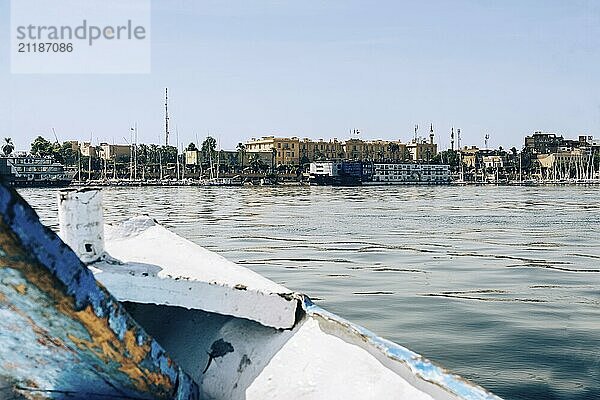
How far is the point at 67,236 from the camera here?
10.6 ft

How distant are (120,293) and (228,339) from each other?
546 millimetres

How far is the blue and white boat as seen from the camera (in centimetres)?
211

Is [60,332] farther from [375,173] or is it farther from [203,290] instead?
[375,173]

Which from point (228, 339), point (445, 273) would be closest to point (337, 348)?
point (228, 339)

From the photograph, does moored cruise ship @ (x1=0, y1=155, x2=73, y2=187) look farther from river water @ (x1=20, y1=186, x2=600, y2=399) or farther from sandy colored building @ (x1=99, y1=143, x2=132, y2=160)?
river water @ (x1=20, y1=186, x2=600, y2=399)

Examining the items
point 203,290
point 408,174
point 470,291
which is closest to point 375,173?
point 408,174

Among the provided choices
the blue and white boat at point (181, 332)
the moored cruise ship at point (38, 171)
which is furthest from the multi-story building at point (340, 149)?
the blue and white boat at point (181, 332)

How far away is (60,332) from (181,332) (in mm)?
1447

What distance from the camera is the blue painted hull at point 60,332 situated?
194 cm

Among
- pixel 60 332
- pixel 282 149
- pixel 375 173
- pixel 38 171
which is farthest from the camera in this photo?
pixel 282 149

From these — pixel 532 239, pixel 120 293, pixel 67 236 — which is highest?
pixel 67 236

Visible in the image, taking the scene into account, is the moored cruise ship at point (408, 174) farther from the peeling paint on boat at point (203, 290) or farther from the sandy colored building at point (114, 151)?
the peeling paint on boat at point (203, 290)

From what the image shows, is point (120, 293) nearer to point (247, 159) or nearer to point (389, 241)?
point (389, 241)

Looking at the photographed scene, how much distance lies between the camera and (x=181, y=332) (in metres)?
3.66
